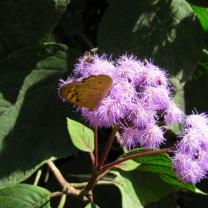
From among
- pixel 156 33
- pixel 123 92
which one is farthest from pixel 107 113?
pixel 156 33

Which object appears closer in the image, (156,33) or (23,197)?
(23,197)

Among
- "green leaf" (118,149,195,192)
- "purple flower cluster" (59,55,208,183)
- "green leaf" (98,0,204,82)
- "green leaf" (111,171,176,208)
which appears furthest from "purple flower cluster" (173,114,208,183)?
"green leaf" (98,0,204,82)

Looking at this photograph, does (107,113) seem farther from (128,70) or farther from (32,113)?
(32,113)

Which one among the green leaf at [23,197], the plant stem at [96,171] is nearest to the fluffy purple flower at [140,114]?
the plant stem at [96,171]

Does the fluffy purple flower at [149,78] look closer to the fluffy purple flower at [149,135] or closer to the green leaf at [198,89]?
the fluffy purple flower at [149,135]

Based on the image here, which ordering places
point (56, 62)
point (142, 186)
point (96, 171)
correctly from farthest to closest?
point (56, 62) < point (142, 186) < point (96, 171)

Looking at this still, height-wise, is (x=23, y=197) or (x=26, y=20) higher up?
(x=26, y=20)

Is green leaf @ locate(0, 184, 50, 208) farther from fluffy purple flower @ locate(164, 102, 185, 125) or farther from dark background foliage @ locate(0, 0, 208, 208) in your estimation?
fluffy purple flower @ locate(164, 102, 185, 125)
